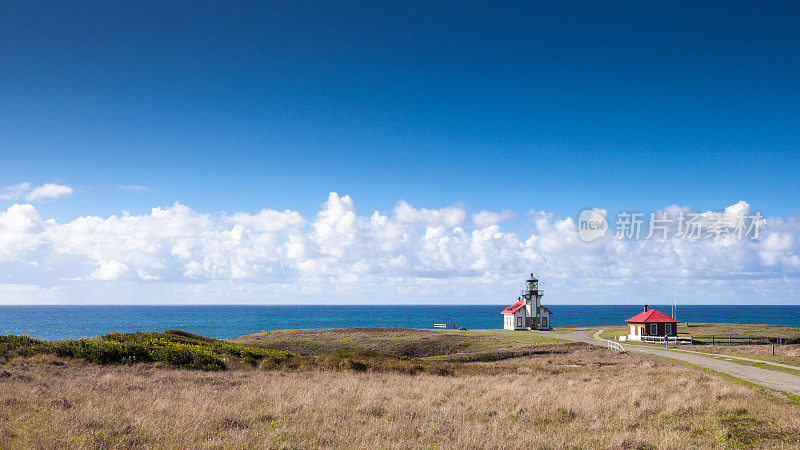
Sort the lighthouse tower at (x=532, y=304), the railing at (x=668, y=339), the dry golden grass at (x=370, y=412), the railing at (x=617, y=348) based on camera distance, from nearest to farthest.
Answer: the dry golden grass at (x=370, y=412) < the railing at (x=617, y=348) < the railing at (x=668, y=339) < the lighthouse tower at (x=532, y=304)

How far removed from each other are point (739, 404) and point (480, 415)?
8440 mm

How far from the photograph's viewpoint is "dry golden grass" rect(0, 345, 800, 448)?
935 centimetres

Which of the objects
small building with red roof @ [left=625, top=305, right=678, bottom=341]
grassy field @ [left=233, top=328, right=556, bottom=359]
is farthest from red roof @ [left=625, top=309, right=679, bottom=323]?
grassy field @ [left=233, top=328, right=556, bottom=359]

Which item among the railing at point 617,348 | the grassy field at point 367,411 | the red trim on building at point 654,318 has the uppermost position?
the grassy field at point 367,411

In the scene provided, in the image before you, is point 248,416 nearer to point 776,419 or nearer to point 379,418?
point 379,418

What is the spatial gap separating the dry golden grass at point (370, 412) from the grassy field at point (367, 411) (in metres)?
0.04

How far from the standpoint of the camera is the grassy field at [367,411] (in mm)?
9383

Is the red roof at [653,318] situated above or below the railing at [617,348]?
above

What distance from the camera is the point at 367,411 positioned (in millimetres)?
12320

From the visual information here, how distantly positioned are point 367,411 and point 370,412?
0.10 m

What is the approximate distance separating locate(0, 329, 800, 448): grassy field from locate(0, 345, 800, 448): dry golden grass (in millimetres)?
41

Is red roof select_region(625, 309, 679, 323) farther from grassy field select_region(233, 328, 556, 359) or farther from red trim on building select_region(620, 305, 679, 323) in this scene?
grassy field select_region(233, 328, 556, 359)

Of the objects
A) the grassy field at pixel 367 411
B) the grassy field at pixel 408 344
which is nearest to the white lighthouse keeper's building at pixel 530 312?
the grassy field at pixel 408 344

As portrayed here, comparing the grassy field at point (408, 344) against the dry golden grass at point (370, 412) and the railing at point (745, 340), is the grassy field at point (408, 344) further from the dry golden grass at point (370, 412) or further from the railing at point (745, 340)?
the dry golden grass at point (370, 412)
